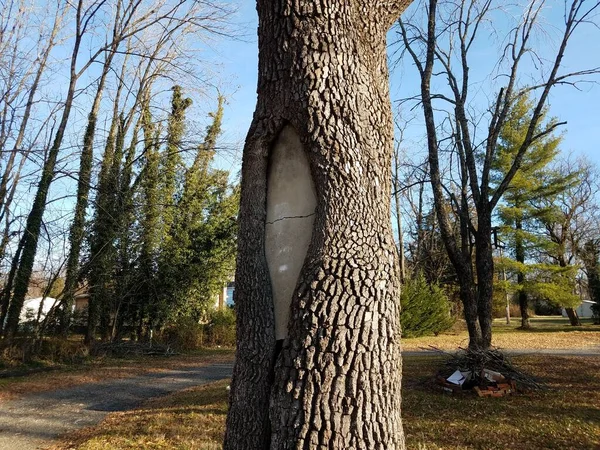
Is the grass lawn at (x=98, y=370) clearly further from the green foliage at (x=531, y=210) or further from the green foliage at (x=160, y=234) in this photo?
the green foliage at (x=531, y=210)

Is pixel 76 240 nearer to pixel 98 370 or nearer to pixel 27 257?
pixel 27 257

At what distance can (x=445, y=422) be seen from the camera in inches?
243

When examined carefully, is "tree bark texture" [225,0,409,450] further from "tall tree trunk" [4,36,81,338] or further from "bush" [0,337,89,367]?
"bush" [0,337,89,367]

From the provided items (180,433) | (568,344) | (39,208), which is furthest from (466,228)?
(39,208)

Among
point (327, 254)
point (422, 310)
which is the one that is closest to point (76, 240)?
point (327, 254)

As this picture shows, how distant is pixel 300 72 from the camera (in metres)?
2.64

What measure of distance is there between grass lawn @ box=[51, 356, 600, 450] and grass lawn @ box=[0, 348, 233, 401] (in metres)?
3.41

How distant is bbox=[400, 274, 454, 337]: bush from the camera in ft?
74.2

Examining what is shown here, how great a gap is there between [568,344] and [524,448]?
15.5m

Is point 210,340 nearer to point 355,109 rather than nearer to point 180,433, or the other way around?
point 180,433

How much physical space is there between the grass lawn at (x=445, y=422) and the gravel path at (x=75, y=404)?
457mm

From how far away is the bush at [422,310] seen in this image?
2261 cm

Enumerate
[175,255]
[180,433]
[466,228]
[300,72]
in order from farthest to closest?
[175,255] < [466,228] < [180,433] < [300,72]

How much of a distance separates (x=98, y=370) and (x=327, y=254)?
41.1 feet
